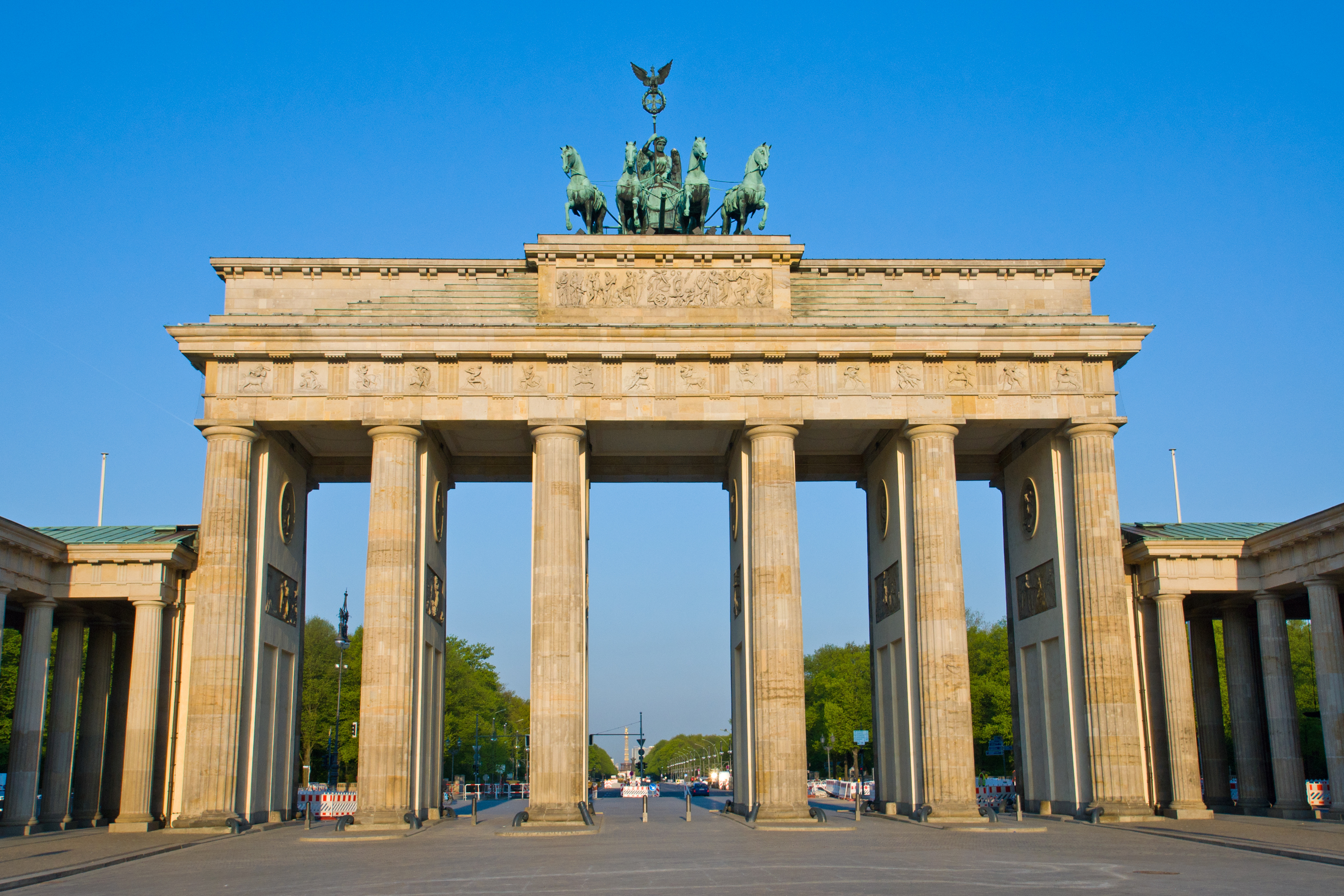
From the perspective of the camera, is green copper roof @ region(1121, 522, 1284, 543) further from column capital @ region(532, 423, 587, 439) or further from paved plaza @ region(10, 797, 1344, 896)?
column capital @ region(532, 423, 587, 439)

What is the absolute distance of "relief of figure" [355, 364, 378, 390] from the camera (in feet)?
117

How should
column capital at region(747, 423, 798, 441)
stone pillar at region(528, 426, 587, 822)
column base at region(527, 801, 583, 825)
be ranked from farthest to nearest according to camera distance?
column capital at region(747, 423, 798, 441)
stone pillar at region(528, 426, 587, 822)
column base at region(527, 801, 583, 825)

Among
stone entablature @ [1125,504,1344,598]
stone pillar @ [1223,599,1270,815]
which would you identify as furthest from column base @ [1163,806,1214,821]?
stone entablature @ [1125,504,1344,598]

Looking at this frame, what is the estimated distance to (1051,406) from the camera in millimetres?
36344

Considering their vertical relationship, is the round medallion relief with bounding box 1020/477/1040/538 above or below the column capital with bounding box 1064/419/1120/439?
below

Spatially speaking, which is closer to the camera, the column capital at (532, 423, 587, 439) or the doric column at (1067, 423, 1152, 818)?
the doric column at (1067, 423, 1152, 818)

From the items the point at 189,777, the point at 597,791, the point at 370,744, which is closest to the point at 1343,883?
the point at 370,744

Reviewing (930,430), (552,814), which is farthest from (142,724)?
(930,430)

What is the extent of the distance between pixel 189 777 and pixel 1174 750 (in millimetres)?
28193

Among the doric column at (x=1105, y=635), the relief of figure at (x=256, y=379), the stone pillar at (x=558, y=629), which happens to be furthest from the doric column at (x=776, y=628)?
the relief of figure at (x=256, y=379)

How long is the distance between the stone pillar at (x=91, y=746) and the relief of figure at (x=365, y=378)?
532 inches

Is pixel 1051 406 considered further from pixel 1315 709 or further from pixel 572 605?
pixel 1315 709

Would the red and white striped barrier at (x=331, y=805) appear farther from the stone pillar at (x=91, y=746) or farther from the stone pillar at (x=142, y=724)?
the stone pillar at (x=142, y=724)

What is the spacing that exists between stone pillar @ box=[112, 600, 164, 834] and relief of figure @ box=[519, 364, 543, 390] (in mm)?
12636
